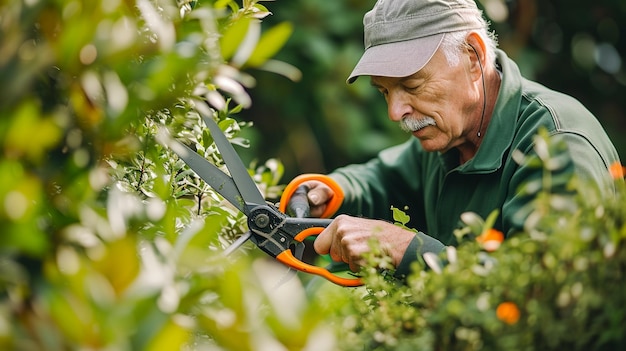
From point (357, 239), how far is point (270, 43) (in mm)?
536

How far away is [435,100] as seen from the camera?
1663mm

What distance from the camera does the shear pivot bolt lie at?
1.47 meters

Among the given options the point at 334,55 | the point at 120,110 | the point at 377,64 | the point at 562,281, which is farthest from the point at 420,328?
the point at 334,55

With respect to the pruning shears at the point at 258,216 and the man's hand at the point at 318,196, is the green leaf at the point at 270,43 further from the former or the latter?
the man's hand at the point at 318,196

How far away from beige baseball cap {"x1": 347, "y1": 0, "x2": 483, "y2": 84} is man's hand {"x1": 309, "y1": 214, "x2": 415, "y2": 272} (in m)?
0.39

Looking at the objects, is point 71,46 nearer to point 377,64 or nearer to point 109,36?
point 109,36

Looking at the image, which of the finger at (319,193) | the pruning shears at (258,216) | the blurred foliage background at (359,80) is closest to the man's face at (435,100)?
the finger at (319,193)

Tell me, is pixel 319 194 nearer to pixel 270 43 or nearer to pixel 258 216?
pixel 258 216

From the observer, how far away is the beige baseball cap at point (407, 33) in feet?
5.30

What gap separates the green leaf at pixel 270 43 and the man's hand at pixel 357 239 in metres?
0.47

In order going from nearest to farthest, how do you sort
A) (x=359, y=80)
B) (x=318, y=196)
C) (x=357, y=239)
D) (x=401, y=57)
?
1. (x=357, y=239)
2. (x=401, y=57)
3. (x=318, y=196)
4. (x=359, y=80)

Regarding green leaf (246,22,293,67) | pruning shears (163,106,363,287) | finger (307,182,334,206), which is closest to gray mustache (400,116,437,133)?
finger (307,182,334,206)

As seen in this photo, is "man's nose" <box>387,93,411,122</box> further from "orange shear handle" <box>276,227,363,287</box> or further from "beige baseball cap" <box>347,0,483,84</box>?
"orange shear handle" <box>276,227,363,287</box>

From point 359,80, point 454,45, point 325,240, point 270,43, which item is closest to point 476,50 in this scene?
point 454,45
